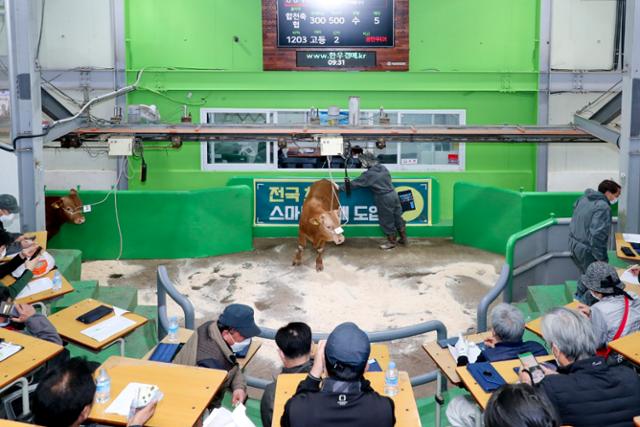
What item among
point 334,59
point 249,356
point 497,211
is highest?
point 334,59

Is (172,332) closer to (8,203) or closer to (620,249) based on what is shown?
(8,203)

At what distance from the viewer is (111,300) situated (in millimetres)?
7570

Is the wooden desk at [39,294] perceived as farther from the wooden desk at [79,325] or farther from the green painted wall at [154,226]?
the green painted wall at [154,226]

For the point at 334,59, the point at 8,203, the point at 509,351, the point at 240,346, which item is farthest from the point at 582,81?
the point at 8,203

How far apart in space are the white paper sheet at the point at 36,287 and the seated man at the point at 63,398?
286 centimetres

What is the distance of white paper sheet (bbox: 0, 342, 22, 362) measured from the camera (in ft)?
14.1

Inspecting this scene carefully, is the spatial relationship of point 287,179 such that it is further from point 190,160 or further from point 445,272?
point 445,272

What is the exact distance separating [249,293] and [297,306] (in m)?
0.88

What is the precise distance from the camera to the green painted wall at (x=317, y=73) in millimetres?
12852

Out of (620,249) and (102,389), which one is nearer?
(102,389)

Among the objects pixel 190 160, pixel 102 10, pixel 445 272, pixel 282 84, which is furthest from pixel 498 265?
pixel 102 10

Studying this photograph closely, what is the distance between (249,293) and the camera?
910 cm

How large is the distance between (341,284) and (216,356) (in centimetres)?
526

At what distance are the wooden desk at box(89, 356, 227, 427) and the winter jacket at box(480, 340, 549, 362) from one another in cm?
186
